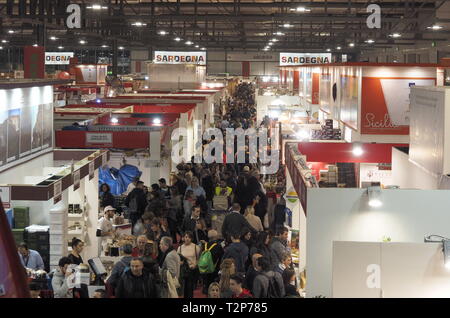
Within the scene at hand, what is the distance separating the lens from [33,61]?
1320 cm

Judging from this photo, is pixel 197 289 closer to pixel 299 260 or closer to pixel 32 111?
pixel 299 260

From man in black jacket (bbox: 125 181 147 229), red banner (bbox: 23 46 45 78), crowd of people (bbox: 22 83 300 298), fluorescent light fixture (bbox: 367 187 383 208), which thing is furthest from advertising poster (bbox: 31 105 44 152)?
fluorescent light fixture (bbox: 367 187 383 208)

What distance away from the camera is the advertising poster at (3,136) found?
10.1 m

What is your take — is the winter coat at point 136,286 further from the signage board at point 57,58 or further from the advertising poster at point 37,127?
the signage board at point 57,58

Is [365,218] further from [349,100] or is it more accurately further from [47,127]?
[47,127]

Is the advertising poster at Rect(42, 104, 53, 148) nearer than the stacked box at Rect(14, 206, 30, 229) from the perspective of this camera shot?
No

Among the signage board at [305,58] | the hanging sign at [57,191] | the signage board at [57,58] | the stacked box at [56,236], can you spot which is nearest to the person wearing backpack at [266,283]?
the hanging sign at [57,191]

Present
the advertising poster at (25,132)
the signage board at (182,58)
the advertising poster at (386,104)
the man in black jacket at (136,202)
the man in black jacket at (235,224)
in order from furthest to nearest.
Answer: the signage board at (182,58) → the man in black jacket at (136,202) → the advertising poster at (386,104) → the advertising poster at (25,132) → the man in black jacket at (235,224)

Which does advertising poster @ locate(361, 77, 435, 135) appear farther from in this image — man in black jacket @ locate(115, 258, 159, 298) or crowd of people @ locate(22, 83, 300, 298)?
man in black jacket @ locate(115, 258, 159, 298)

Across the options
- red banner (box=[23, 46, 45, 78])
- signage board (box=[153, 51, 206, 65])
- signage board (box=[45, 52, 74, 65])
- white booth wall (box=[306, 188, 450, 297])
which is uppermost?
signage board (box=[45, 52, 74, 65])

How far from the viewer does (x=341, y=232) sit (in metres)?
7.11

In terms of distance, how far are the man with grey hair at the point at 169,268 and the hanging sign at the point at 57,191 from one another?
143 cm

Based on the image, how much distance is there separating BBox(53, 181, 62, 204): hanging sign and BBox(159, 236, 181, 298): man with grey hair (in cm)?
143

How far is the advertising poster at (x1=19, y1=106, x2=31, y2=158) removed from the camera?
36.2 ft
